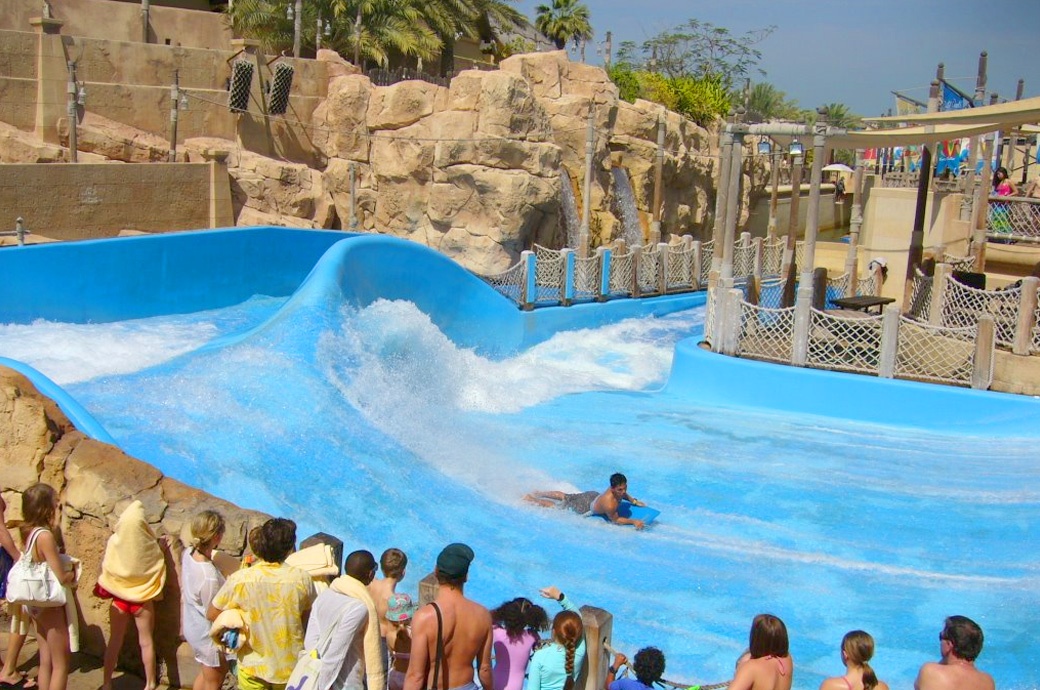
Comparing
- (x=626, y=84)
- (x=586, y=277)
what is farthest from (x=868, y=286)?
(x=626, y=84)

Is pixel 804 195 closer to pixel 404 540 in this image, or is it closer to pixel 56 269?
pixel 56 269

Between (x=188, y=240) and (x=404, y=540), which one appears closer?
(x=404, y=540)

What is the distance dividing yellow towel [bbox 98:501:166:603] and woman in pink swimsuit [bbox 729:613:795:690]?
2.46 metres

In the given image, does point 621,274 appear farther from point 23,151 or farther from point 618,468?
point 23,151

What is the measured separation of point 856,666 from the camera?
12.5 feet

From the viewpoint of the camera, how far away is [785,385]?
10.8 m

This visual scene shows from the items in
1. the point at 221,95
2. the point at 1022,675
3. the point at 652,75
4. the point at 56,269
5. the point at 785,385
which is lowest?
the point at 1022,675

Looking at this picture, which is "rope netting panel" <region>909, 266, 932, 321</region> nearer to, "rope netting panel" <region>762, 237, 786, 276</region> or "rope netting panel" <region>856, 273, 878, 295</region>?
"rope netting panel" <region>856, 273, 878, 295</region>

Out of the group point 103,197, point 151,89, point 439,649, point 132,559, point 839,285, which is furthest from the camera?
point 151,89

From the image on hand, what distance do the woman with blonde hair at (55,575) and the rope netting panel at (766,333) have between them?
27.0 ft

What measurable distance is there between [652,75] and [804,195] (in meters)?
Answer: 7.23

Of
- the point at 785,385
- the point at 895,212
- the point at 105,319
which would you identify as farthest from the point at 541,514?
the point at 895,212

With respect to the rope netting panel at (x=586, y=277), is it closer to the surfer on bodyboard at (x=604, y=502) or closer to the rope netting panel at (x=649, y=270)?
the rope netting panel at (x=649, y=270)

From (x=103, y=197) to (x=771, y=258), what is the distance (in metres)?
11.7
